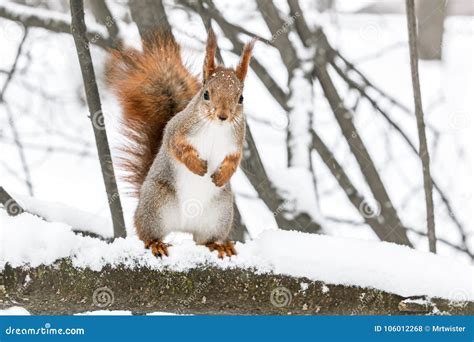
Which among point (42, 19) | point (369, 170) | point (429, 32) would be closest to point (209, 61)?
point (369, 170)

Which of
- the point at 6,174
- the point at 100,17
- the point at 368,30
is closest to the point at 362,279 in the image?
the point at 100,17

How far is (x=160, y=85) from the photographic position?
272cm

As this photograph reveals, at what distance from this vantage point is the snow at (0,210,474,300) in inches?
81.0

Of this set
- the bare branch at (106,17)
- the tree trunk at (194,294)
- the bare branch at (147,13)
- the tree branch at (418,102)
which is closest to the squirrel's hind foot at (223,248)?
the tree trunk at (194,294)

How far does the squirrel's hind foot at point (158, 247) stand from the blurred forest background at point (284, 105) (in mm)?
530

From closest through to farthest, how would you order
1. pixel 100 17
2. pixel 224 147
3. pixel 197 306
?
1. pixel 197 306
2. pixel 224 147
3. pixel 100 17

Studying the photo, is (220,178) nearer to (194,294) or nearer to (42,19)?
(194,294)

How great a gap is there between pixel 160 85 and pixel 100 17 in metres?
0.78

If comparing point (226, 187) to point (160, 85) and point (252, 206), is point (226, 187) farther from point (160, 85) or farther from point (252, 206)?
point (252, 206)

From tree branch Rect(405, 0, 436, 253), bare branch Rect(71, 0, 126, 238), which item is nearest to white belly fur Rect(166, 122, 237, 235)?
bare branch Rect(71, 0, 126, 238)

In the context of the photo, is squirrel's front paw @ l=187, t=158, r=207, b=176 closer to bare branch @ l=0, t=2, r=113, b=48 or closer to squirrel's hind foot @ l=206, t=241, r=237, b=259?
squirrel's hind foot @ l=206, t=241, r=237, b=259

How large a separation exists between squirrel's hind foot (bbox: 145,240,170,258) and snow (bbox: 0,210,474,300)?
0.07 ft

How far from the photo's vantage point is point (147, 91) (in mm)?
2723

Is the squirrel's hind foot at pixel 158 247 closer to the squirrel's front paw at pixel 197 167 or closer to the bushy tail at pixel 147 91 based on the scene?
the squirrel's front paw at pixel 197 167
